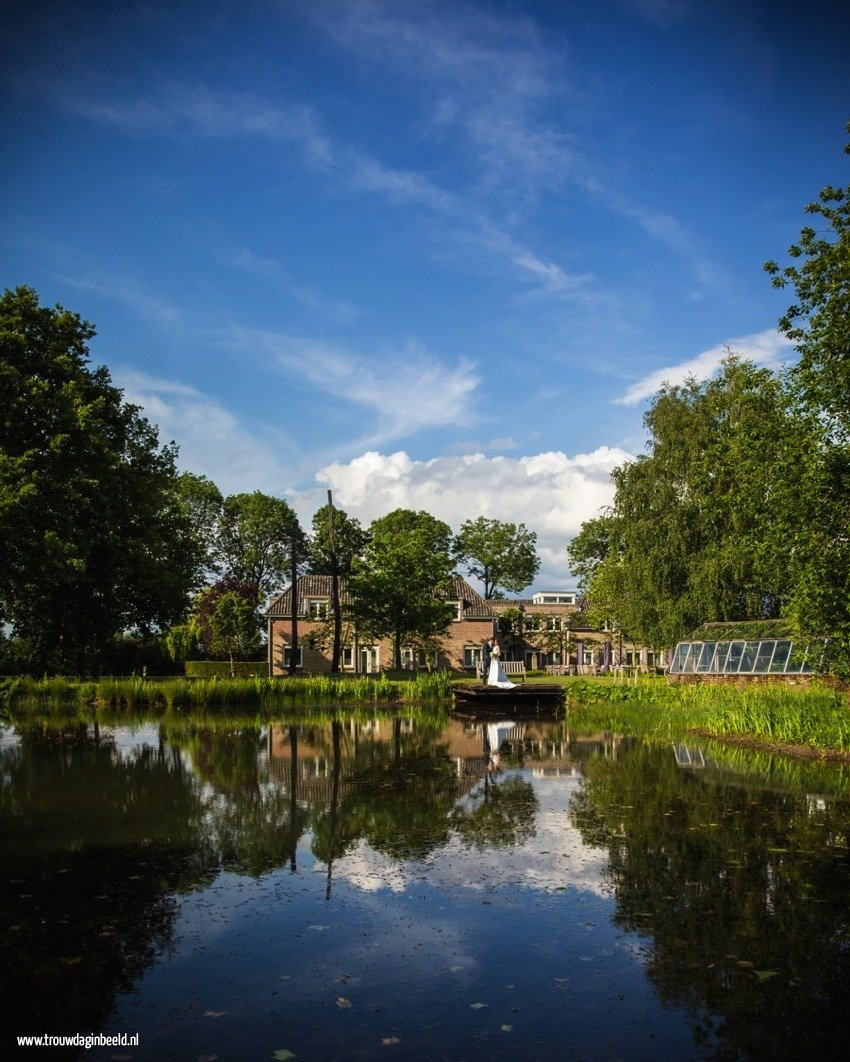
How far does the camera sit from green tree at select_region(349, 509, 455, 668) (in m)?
45.9

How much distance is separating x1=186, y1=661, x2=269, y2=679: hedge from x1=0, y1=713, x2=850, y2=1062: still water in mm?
36209

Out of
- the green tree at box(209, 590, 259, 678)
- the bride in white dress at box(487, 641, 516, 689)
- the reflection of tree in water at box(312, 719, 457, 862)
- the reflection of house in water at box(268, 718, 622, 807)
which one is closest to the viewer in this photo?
the reflection of tree in water at box(312, 719, 457, 862)

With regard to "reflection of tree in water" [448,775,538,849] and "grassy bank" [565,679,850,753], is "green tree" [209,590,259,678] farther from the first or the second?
"reflection of tree in water" [448,775,538,849]

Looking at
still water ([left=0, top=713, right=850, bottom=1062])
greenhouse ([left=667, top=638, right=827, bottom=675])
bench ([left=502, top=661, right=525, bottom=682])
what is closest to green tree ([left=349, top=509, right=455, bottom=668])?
bench ([left=502, top=661, right=525, bottom=682])

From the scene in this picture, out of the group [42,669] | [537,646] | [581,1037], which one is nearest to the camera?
[581,1037]

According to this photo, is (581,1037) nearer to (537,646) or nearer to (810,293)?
(810,293)

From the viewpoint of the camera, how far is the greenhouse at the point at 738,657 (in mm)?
29014

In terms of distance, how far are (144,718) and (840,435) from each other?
24228 millimetres

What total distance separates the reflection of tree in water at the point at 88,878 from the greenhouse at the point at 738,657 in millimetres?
21434

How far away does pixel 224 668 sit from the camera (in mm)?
52094

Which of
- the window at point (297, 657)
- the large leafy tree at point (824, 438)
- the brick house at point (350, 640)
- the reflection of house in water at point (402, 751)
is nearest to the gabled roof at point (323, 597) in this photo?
the brick house at point (350, 640)

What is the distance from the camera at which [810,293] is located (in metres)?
20.0

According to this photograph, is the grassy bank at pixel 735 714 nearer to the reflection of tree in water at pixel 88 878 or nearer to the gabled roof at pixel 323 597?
the reflection of tree in water at pixel 88 878

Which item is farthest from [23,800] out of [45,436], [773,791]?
[45,436]
